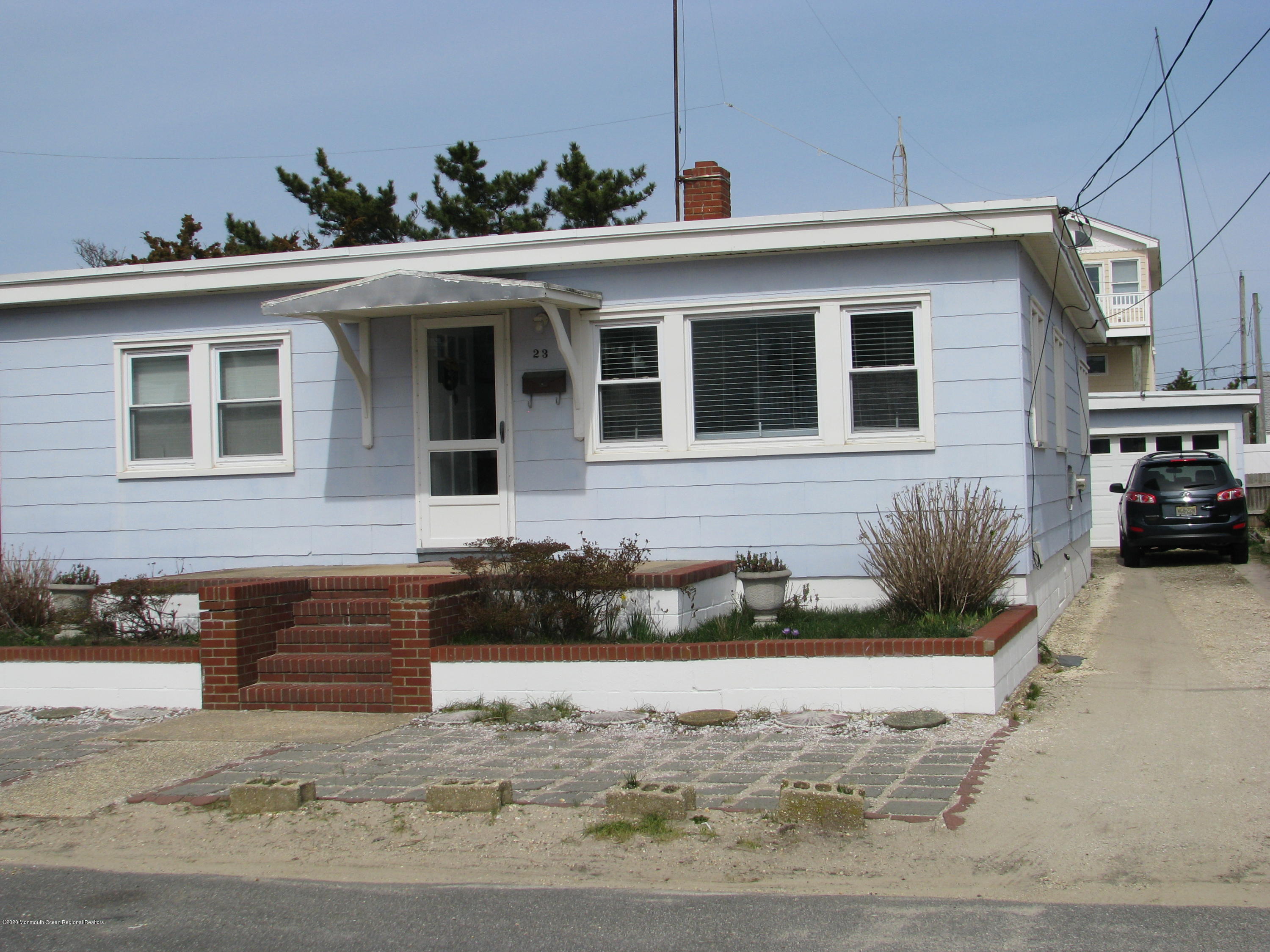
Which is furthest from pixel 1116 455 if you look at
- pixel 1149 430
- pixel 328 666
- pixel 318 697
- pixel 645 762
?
pixel 645 762

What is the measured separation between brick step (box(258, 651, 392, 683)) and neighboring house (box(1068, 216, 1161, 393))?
30.8m

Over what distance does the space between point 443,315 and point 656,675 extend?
4555 millimetres

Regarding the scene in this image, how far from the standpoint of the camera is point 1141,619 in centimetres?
1225

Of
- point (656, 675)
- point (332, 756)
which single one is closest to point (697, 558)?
point (656, 675)

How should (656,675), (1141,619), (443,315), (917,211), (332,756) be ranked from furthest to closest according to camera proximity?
(1141,619), (443,315), (917,211), (656,675), (332,756)

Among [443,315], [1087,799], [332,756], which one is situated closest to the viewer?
[1087,799]

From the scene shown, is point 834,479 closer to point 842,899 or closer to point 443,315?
point 443,315

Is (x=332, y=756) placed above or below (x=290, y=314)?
below

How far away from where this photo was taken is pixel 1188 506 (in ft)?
56.3

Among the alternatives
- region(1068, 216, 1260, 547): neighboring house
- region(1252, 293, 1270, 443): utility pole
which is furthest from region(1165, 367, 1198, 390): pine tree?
region(1068, 216, 1260, 547): neighboring house

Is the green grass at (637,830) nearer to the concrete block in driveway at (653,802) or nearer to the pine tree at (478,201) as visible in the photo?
the concrete block in driveway at (653,802)

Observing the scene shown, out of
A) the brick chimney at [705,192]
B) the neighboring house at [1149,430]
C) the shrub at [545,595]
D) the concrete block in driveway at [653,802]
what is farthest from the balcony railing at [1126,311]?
the concrete block in driveway at [653,802]

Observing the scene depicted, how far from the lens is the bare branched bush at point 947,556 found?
868 centimetres

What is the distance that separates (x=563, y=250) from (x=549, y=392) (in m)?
1.27
